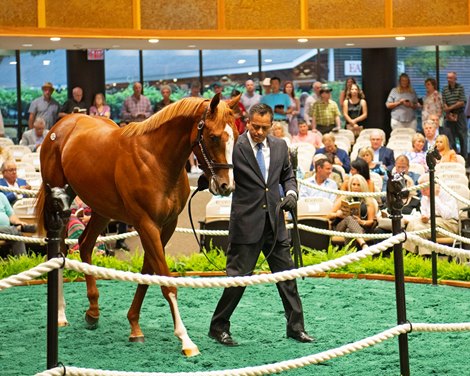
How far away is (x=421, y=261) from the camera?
1201cm

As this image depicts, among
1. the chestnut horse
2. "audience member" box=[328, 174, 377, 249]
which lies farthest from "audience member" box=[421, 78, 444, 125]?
the chestnut horse

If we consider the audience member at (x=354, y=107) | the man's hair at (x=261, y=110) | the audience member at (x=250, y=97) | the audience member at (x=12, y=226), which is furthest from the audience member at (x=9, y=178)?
the audience member at (x=354, y=107)

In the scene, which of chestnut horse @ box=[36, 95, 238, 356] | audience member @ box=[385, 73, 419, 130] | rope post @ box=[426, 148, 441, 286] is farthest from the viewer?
audience member @ box=[385, 73, 419, 130]

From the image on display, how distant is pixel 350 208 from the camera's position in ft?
45.3

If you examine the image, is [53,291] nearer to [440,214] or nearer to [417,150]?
[440,214]

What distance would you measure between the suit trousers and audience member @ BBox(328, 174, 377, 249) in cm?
499

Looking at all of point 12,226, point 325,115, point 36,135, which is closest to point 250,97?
point 325,115

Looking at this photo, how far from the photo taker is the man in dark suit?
335 inches

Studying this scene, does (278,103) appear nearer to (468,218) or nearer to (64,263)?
(468,218)

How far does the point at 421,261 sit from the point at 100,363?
5.09 metres

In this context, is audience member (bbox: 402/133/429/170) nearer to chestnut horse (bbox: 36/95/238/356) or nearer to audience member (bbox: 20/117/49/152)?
audience member (bbox: 20/117/49/152)

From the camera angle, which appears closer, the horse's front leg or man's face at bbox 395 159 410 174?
the horse's front leg

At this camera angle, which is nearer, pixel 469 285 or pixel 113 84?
pixel 469 285

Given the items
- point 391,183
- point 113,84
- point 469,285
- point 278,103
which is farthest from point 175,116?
point 113,84
